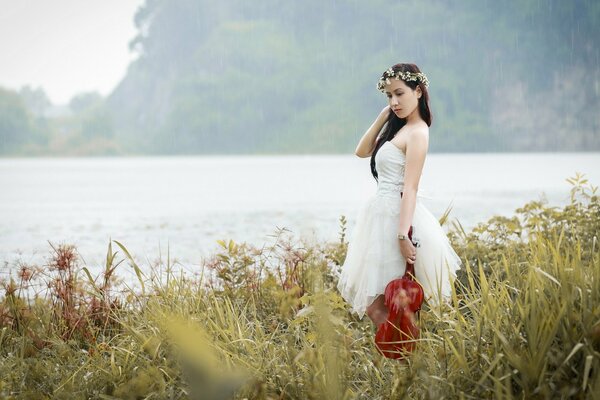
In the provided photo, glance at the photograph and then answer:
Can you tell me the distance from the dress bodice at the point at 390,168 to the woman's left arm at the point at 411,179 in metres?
0.16

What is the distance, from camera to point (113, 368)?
4207 millimetres

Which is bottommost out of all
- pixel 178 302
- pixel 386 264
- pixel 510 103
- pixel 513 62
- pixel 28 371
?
pixel 28 371

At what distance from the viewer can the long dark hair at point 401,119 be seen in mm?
4821

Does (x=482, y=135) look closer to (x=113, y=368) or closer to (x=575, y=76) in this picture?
(x=575, y=76)

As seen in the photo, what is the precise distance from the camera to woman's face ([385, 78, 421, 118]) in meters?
4.79

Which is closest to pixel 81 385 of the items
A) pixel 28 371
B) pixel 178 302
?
pixel 28 371

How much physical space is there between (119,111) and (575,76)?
12472 centimetres

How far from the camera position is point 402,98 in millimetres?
4793

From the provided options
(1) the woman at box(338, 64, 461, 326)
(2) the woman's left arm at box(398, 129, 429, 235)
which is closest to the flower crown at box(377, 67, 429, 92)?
(1) the woman at box(338, 64, 461, 326)

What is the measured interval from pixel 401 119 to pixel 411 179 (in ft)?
1.99

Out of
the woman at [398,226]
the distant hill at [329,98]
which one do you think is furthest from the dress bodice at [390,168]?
the distant hill at [329,98]

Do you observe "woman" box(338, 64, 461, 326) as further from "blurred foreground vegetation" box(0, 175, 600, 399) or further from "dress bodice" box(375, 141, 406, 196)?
"blurred foreground vegetation" box(0, 175, 600, 399)

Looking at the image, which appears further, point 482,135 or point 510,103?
point 510,103

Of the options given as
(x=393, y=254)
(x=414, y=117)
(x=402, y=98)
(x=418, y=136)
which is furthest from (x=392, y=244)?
(x=402, y=98)
